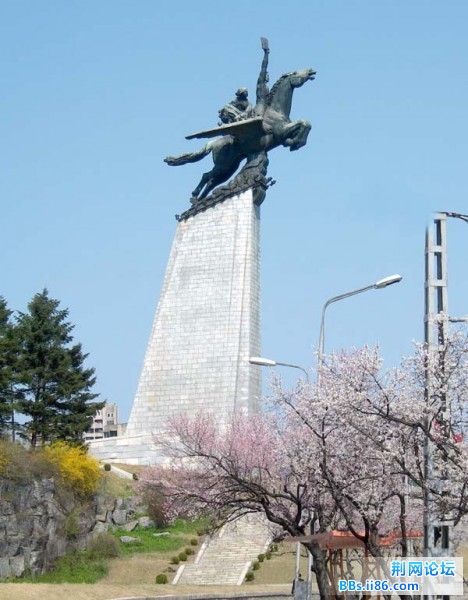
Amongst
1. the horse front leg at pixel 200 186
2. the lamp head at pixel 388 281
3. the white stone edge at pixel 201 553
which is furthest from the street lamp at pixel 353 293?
the horse front leg at pixel 200 186

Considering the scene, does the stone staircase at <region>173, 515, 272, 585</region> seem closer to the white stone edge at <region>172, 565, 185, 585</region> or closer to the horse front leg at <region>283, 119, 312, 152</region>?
the white stone edge at <region>172, 565, 185, 585</region>

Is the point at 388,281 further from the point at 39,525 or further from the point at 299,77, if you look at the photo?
the point at 299,77

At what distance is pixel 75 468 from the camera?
37.9m

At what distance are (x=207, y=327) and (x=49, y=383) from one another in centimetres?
765

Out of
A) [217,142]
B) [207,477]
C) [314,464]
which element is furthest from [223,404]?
[314,464]

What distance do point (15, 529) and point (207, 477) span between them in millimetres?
10918

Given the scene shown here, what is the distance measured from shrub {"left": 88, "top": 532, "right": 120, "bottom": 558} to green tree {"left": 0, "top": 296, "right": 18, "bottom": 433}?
24.8ft

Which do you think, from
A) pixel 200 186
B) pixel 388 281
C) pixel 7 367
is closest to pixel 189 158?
pixel 200 186

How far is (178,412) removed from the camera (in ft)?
151

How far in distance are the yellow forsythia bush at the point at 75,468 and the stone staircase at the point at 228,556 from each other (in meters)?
4.89

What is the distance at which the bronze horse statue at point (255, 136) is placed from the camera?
48.3m

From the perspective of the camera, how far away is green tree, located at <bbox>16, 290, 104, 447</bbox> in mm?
42219

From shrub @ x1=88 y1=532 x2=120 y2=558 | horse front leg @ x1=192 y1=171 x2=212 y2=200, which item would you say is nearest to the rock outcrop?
shrub @ x1=88 y1=532 x2=120 y2=558

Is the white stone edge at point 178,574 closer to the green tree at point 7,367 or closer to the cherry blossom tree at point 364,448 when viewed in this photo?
the cherry blossom tree at point 364,448
